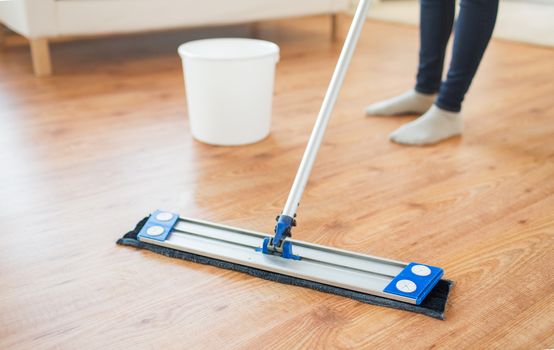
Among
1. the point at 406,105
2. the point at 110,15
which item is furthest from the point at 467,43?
the point at 110,15

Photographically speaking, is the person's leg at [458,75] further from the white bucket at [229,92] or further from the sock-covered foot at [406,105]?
the white bucket at [229,92]

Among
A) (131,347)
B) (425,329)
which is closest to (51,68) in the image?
(131,347)

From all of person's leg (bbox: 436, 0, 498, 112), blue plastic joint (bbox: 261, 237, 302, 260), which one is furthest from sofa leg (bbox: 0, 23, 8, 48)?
blue plastic joint (bbox: 261, 237, 302, 260)

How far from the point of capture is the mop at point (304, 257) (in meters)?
0.85

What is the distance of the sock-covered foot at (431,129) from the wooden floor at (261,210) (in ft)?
0.15

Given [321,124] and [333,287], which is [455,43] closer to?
[321,124]

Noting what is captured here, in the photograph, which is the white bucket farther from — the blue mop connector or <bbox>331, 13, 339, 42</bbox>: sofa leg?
<bbox>331, 13, 339, 42</bbox>: sofa leg

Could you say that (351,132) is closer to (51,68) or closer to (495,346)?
(495,346)

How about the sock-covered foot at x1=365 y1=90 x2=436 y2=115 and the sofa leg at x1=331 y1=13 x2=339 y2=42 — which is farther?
the sofa leg at x1=331 y1=13 x2=339 y2=42

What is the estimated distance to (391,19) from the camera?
10.9 ft

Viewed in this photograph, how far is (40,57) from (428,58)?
138 cm

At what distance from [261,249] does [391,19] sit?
2.68 m

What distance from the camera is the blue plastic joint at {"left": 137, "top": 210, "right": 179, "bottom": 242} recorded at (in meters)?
0.97

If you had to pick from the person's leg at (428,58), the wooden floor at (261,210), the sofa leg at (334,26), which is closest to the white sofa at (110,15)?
the wooden floor at (261,210)
